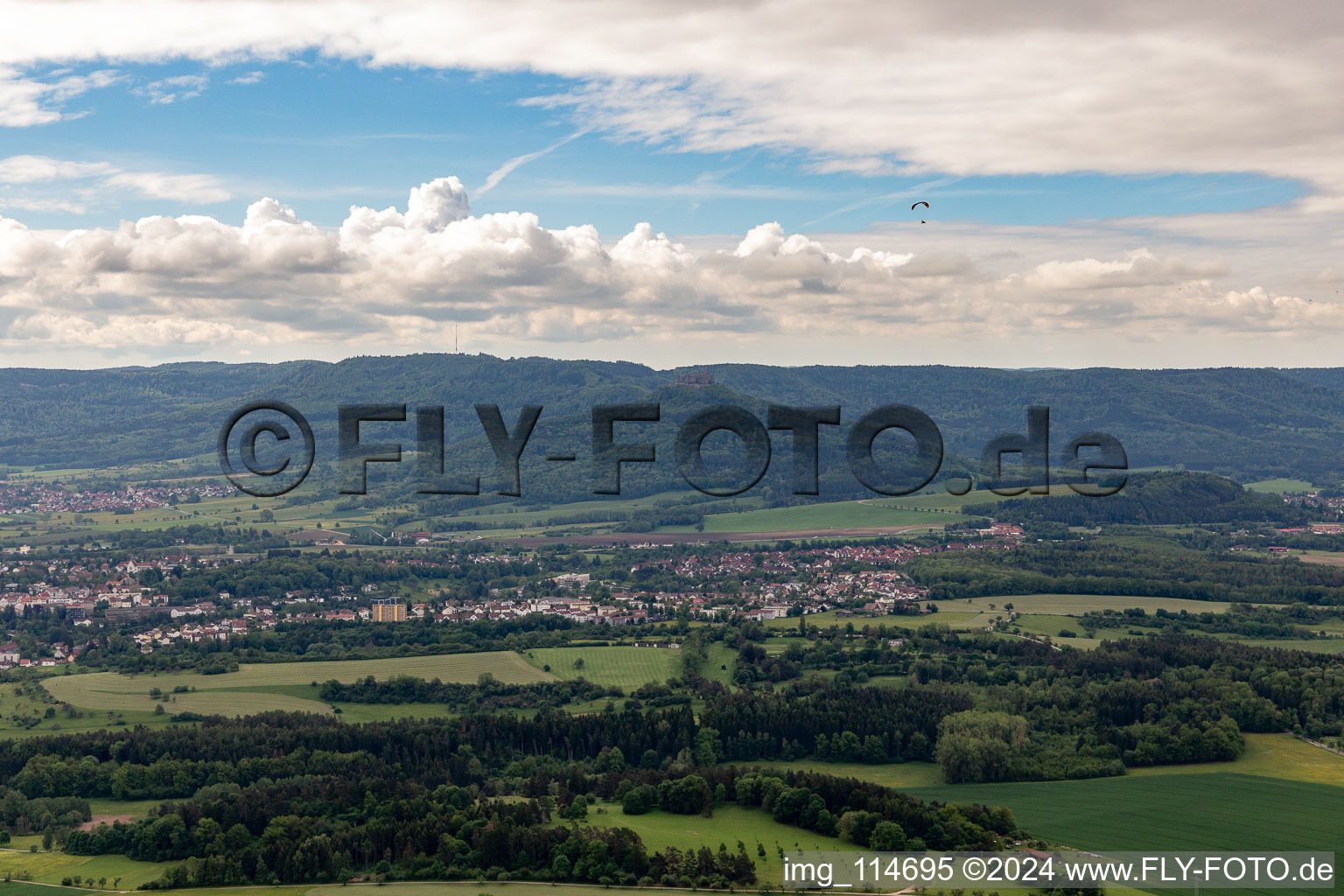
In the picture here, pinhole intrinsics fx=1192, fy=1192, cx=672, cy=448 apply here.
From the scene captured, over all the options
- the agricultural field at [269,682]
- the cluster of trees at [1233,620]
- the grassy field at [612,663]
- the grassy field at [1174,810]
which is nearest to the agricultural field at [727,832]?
the grassy field at [1174,810]

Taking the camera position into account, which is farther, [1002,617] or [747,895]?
[1002,617]

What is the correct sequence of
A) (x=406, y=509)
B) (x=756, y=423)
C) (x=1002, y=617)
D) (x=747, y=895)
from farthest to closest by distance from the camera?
(x=406, y=509) → (x=1002, y=617) → (x=756, y=423) → (x=747, y=895)

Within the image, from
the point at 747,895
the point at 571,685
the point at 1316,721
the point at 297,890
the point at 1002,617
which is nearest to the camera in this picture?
the point at 747,895

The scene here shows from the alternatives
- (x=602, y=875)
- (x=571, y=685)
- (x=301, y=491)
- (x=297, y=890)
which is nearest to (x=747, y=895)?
(x=602, y=875)

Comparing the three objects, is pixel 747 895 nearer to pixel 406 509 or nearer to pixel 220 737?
pixel 220 737

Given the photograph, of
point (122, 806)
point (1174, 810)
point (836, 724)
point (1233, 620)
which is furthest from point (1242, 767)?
point (122, 806)

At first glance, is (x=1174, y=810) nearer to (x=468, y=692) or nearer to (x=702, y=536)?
(x=468, y=692)

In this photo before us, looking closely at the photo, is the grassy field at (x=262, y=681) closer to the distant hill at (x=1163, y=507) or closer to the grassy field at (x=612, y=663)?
the grassy field at (x=612, y=663)
